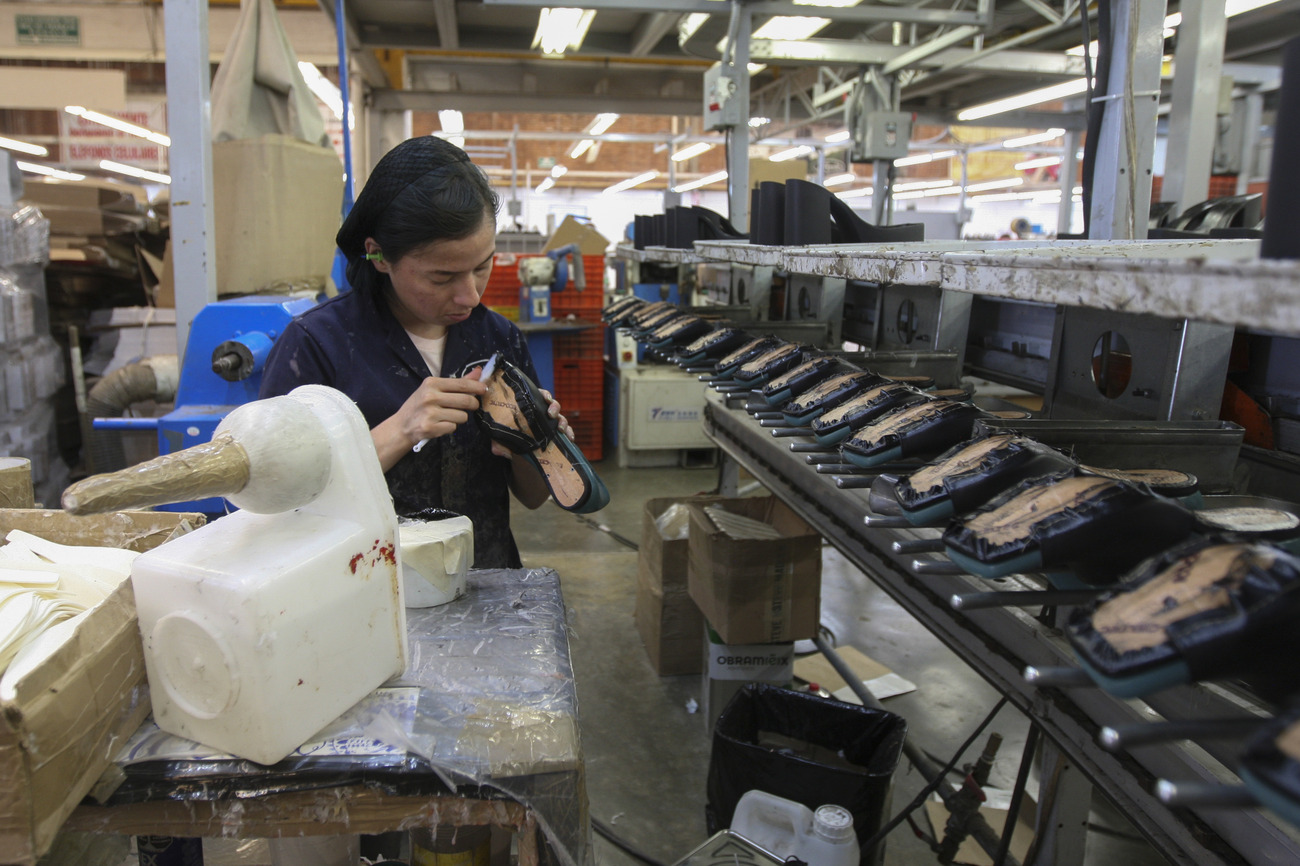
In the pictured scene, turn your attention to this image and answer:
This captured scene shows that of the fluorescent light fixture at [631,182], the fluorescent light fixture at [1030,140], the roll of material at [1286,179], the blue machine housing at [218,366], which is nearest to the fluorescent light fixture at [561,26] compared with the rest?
the blue machine housing at [218,366]

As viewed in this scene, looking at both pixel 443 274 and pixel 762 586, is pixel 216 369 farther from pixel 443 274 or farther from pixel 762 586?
pixel 762 586

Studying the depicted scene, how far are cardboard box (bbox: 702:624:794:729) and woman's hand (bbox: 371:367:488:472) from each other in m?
1.40

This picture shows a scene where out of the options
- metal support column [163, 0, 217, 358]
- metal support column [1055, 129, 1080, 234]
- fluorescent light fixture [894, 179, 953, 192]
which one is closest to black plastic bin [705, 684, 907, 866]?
metal support column [163, 0, 217, 358]

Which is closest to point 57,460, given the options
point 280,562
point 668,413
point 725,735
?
point 668,413

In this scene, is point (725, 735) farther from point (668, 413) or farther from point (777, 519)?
point (668, 413)

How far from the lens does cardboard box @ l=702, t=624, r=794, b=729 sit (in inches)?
98.5

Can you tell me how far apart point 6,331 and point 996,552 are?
388 cm

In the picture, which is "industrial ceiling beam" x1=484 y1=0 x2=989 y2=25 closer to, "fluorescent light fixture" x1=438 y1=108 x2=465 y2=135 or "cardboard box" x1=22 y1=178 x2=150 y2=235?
"cardboard box" x1=22 y1=178 x2=150 y2=235

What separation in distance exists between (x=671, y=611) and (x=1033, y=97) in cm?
430

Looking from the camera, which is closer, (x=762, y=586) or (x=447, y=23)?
(x=762, y=586)

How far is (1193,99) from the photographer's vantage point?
2510 millimetres

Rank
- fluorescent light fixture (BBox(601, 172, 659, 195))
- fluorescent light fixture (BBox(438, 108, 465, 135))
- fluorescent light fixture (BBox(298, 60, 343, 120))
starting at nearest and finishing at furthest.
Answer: fluorescent light fixture (BBox(298, 60, 343, 120)) → fluorescent light fixture (BBox(438, 108, 465, 135)) → fluorescent light fixture (BBox(601, 172, 659, 195))

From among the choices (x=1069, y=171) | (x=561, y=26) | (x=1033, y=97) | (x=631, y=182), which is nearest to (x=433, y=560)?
(x=561, y=26)

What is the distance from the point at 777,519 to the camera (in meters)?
2.85
